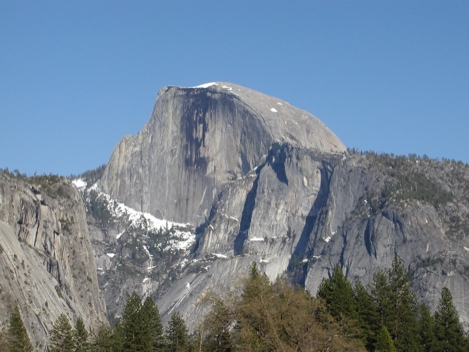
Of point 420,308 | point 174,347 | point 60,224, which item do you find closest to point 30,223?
point 60,224

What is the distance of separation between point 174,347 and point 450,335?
30.9 metres

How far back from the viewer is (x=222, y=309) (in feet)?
245

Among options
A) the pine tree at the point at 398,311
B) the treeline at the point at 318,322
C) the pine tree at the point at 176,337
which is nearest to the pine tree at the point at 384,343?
the treeline at the point at 318,322

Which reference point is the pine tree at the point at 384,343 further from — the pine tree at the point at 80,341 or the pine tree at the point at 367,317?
the pine tree at the point at 80,341

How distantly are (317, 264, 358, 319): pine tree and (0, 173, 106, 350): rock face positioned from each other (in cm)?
3817

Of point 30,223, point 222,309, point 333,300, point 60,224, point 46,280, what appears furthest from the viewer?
point 60,224

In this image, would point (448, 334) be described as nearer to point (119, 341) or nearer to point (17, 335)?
point (119, 341)

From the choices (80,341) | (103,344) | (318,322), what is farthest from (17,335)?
(318,322)

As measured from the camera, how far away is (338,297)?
9512cm

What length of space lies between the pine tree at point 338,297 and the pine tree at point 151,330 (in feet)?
62.8

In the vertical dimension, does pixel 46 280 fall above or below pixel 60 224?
below

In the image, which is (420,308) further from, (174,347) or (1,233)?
(1,233)

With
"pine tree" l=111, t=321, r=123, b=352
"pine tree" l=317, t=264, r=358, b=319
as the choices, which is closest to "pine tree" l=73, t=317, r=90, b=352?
"pine tree" l=111, t=321, r=123, b=352

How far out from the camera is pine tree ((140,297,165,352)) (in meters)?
102
